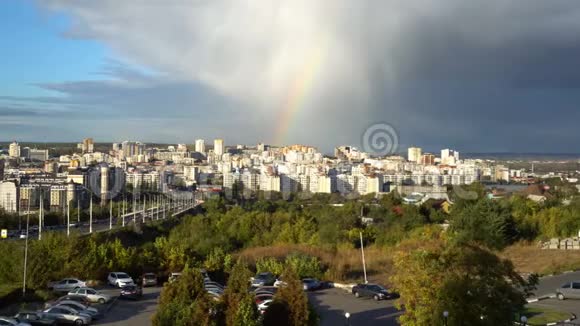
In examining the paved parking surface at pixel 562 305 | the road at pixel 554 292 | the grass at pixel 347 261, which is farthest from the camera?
the grass at pixel 347 261

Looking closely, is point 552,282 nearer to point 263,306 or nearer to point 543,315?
point 543,315

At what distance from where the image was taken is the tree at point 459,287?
339 inches

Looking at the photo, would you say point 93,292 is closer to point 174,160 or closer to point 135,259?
point 135,259

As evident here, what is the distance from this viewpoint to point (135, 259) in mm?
19078

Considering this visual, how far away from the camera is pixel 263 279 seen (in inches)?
667

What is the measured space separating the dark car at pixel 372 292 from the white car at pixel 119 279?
19.9ft

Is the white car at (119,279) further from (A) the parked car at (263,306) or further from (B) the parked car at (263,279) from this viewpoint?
(A) the parked car at (263,306)

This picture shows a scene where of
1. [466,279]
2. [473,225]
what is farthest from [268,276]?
[473,225]

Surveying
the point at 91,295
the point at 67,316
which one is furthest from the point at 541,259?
the point at 67,316

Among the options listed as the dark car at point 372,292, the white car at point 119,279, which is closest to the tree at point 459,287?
the dark car at point 372,292

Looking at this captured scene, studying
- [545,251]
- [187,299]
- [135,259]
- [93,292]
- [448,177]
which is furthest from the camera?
[448,177]

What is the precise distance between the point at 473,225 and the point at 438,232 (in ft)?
8.00

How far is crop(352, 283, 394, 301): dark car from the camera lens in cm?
1502

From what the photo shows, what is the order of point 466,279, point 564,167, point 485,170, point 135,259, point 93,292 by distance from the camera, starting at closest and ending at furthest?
point 466,279 → point 93,292 → point 135,259 → point 485,170 → point 564,167
